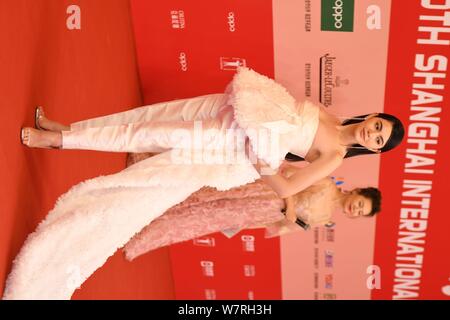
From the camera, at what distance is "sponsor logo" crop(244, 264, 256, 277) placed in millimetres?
4383

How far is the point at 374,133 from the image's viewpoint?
8.81 feet

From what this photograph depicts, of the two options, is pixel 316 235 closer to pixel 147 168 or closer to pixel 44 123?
pixel 147 168

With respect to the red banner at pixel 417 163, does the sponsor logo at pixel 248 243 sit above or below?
below

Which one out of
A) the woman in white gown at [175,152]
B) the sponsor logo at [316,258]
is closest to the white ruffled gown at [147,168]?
the woman in white gown at [175,152]

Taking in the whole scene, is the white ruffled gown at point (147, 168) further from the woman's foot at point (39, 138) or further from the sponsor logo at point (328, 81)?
the sponsor logo at point (328, 81)

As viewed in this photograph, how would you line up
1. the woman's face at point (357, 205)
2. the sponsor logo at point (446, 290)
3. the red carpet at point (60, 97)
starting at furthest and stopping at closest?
the sponsor logo at point (446, 290), the woman's face at point (357, 205), the red carpet at point (60, 97)

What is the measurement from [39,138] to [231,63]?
1.54 meters

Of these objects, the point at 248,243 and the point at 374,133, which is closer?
the point at 374,133

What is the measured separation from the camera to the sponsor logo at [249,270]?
173 inches

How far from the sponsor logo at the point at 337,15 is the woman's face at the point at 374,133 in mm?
942

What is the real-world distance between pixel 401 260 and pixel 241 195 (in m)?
1.26

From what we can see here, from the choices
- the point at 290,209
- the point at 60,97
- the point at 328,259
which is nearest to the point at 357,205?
the point at 290,209

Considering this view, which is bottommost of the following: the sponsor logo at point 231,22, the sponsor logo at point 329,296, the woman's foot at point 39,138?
the sponsor logo at point 329,296

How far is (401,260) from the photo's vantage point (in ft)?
13.2
